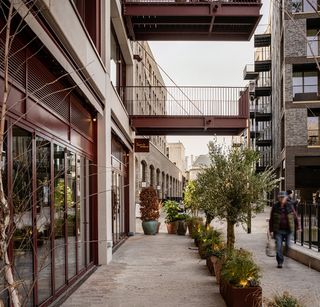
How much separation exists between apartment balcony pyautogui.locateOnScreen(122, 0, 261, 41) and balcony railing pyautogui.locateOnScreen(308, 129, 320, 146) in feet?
69.8

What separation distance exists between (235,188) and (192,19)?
7.81m

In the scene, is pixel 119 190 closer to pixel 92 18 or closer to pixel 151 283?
pixel 92 18

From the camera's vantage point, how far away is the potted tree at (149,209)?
821 inches

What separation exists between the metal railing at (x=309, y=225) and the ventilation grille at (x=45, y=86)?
7364 millimetres

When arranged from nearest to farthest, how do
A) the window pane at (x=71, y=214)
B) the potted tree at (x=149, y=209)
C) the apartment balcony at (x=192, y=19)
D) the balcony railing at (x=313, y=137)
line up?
the window pane at (x=71, y=214) < the apartment balcony at (x=192, y=19) < the potted tree at (x=149, y=209) < the balcony railing at (x=313, y=137)

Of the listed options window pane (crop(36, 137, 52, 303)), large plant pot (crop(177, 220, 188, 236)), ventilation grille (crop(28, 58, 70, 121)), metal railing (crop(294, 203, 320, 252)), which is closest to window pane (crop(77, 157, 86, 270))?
ventilation grille (crop(28, 58, 70, 121))

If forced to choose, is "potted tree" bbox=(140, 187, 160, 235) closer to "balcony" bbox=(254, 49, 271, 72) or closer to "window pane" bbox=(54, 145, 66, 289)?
"window pane" bbox=(54, 145, 66, 289)

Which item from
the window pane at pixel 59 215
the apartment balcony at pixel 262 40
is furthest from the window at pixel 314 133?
the window pane at pixel 59 215

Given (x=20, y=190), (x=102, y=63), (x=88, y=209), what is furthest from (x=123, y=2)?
(x=20, y=190)

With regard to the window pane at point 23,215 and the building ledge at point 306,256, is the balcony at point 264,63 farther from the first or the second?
the window pane at point 23,215

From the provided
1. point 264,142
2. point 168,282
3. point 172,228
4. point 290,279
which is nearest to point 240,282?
point 168,282

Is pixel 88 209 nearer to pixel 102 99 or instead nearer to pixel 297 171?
pixel 102 99

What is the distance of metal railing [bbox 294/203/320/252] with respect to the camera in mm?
13020

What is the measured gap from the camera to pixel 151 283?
31.7 feet
